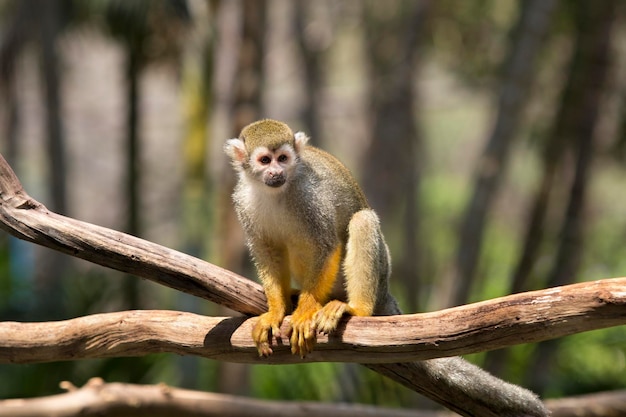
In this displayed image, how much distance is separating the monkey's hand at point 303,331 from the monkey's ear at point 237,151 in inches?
37.4

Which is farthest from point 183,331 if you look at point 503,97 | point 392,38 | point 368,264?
point 392,38

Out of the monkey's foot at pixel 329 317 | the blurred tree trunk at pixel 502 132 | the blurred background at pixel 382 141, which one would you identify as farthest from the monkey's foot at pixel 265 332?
the blurred tree trunk at pixel 502 132

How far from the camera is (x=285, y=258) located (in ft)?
14.4

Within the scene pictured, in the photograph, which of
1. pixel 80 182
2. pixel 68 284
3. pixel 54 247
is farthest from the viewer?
pixel 80 182

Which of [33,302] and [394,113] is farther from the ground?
[394,113]

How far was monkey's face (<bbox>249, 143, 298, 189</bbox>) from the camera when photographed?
14.0 feet

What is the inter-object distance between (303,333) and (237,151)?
1.17 metres

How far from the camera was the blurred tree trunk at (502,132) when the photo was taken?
762 centimetres

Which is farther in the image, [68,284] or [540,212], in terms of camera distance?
[540,212]

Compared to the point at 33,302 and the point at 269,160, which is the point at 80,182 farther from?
the point at 269,160

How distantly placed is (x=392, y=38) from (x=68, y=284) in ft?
27.3

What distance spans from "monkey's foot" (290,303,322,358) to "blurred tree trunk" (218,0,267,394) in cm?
464

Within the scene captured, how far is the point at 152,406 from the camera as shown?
5.17 m

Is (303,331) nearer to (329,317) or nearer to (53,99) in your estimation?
(329,317)
